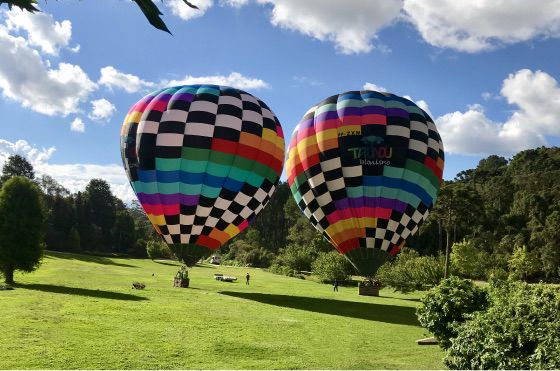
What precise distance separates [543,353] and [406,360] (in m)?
6.03

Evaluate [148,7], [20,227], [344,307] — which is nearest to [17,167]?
[20,227]

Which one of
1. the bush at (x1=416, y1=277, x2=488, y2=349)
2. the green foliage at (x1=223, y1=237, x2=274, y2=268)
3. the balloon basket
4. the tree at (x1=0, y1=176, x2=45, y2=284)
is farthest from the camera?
the green foliage at (x1=223, y1=237, x2=274, y2=268)

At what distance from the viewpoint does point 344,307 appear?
27859 millimetres

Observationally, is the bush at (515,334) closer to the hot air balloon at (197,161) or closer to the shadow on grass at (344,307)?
the shadow on grass at (344,307)

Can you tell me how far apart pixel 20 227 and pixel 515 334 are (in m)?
31.9

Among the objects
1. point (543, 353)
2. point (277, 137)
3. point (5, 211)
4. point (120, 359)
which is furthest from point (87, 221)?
point (543, 353)

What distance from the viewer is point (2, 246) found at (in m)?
31.8

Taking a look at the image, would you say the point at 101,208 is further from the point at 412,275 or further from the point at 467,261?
the point at 412,275

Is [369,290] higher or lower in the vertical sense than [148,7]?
lower

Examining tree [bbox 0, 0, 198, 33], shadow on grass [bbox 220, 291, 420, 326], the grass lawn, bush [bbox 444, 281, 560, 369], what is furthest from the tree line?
tree [bbox 0, 0, 198, 33]

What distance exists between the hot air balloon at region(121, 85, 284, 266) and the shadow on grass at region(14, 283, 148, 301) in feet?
12.4

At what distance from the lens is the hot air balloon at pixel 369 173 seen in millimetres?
26297

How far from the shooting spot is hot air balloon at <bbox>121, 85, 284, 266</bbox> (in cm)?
2639

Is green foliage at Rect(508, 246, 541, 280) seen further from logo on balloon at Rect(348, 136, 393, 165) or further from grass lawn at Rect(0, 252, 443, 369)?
logo on balloon at Rect(348, 136, 393, 165)
